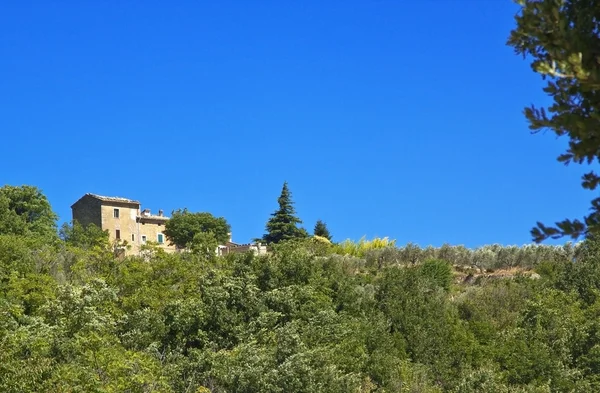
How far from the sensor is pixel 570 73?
332 centimetres

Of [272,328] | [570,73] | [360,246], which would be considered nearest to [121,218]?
[360,246]

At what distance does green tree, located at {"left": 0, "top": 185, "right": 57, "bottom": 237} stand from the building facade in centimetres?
655

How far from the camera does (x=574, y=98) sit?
11.8 ft

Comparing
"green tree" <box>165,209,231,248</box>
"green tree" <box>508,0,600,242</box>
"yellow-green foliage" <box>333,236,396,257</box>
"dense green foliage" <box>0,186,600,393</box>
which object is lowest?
"green tree" <box>508,0,600,242</box>

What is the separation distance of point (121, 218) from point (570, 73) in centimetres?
7721

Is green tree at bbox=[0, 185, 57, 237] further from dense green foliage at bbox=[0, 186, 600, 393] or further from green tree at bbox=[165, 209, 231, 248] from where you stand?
dense green foliage at bbox=[0, 186, 600, 393]

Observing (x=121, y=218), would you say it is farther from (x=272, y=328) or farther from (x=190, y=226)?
(x=272, y=328)

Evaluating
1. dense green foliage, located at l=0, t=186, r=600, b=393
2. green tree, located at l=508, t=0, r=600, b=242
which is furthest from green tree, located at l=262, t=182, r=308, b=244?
green tree, located at l=508, t=0, r=600, b=242

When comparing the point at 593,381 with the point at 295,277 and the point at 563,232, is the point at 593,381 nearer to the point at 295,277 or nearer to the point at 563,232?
the point at 295,277

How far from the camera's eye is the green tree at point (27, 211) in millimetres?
64688

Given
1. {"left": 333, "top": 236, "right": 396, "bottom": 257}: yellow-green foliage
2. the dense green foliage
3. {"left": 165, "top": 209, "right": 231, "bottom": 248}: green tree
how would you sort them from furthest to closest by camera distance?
1. {"left": 165, "top": 209, "right": 231, "bottom": 248}: green tree
2. {"left": 333, "top": 236, "right": 396, "bottom": 257}: yellow-green foliage
3. the dense green foliage

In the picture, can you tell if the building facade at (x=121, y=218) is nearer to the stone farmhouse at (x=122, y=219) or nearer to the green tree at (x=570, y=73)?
the stone farmhouse at (x=122, y=219)

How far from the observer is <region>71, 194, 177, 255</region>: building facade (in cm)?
7738

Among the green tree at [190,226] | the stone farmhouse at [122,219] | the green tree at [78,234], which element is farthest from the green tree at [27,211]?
the green tree at [190,226]
